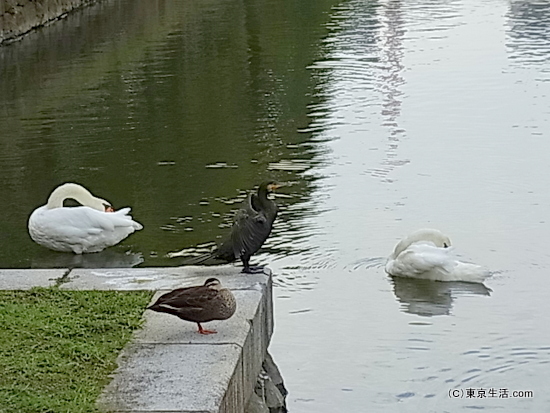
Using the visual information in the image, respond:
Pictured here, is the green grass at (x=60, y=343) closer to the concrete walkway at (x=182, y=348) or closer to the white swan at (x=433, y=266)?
the concrete walkway at (x=182, y=348)

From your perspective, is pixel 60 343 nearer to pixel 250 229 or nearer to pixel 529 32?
pixel 250 229

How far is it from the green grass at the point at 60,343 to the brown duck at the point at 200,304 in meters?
0.23

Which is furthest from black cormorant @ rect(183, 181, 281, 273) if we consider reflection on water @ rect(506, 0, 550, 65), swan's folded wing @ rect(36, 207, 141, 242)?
reflection on water @ rect(506, 0, 550, 65)

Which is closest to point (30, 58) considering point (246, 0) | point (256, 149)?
point (256, 149)

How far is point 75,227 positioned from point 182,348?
3590mm

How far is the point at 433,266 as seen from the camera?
24.3 feet

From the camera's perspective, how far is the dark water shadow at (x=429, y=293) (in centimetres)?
709

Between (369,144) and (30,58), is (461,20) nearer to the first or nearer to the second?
(30,58)

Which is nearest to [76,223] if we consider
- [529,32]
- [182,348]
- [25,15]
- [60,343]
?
[60,343]

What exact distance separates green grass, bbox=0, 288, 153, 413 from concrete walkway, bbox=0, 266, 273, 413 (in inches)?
3.0

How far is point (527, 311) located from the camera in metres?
6.93

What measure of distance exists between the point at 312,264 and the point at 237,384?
3498 millimetres

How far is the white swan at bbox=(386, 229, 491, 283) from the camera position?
24.2 feet

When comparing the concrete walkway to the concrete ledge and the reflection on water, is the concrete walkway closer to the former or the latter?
the concrete ledge
